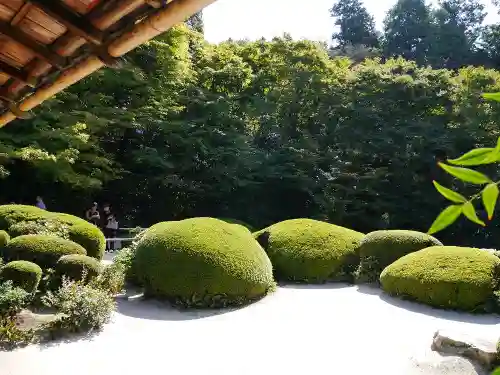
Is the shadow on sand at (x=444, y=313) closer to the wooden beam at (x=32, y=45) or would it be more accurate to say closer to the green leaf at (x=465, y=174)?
the wooden beam at (x=32, y=45)

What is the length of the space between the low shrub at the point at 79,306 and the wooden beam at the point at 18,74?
4.12m

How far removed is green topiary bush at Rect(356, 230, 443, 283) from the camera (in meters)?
9.85

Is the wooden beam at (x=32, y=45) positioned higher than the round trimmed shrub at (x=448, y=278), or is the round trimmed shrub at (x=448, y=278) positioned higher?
the wooden beam at (x=32, y=45)

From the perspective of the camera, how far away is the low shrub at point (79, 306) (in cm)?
625

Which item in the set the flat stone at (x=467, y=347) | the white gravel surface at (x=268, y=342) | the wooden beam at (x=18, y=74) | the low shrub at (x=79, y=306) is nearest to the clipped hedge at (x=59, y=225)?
the white gravel surface at (x=268, y=342)

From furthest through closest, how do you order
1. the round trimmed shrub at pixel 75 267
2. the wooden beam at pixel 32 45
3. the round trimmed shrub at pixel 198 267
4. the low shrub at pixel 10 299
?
the round trimmed shrub at pixel 198 267
the round trimmed shrub at pixel 75 267
the low shrub at pixel 10 299
the wooden beam at pixel 32 45

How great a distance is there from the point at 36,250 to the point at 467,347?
6.19 meters

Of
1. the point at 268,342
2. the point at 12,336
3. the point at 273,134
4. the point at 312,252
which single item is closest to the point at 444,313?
the point at 312,252

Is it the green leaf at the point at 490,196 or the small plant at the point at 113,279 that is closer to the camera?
the green leaf at the point at 490,196

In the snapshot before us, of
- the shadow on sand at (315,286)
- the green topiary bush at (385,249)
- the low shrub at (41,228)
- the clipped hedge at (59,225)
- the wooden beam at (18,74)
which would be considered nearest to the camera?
the wooden beam at (18,74)

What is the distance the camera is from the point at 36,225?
8578 millimetres

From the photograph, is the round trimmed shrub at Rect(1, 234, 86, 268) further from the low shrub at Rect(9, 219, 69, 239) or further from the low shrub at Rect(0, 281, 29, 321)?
the low shrub at Rect(0, 281, 29, 321)

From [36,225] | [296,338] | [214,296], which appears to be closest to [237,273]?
[214,296]

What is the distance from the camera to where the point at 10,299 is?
6.09 metres
